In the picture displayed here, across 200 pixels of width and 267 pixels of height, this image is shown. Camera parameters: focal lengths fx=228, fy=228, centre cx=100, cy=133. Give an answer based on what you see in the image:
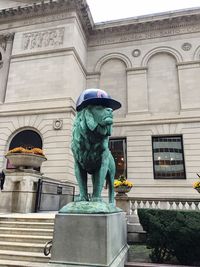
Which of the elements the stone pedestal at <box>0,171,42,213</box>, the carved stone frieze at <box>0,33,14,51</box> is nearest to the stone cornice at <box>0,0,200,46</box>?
the carved stone frieze at <box>0,33,14,51</box>

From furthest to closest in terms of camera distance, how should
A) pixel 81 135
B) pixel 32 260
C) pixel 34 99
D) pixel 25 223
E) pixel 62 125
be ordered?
pixel 34 99, pixel 62 125, pixel 25 223, pixel 32 260, pixel 81 135

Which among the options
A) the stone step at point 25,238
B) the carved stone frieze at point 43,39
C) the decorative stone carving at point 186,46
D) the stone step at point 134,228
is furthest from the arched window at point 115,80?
the stone step at point 25,238

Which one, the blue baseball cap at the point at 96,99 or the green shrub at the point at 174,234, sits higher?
the blue baseball cap at the point at 96,99

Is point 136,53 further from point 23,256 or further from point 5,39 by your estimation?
point 23,256

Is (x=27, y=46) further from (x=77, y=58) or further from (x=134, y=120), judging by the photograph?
(x=134, y=120)

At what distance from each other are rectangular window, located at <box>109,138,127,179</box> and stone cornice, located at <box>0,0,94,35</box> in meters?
10.8

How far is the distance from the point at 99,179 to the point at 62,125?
12.0m

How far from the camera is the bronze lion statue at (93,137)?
4348 millimetres

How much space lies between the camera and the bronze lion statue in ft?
14.3

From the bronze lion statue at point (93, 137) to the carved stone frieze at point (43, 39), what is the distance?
51.1 feet

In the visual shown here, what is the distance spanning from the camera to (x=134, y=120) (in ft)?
60.8

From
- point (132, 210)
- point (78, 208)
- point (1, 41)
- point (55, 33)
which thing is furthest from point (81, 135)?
point (1, 41)

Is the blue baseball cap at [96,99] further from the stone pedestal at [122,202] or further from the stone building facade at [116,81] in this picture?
the stone building facade at [116,81]

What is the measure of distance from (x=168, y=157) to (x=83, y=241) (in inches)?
584
